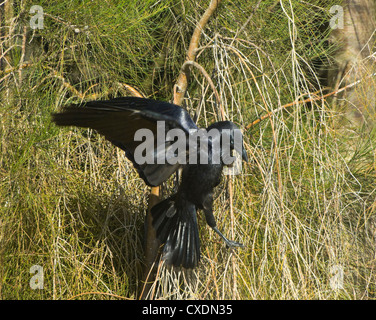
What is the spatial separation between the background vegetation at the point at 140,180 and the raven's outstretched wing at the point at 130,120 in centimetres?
27

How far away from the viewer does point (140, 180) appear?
2939 mm

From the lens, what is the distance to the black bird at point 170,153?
7.22 feet

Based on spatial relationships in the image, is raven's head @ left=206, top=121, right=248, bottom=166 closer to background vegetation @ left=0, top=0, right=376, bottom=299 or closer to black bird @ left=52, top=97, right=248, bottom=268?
black bird @ left=52, top=97, right=248, bottom=268

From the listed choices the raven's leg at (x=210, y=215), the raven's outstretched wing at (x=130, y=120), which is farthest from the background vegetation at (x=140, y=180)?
the raven's outstretched wing at (x=130, y=120)

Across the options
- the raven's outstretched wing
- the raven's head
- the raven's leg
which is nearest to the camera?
the raven's outstretched wing

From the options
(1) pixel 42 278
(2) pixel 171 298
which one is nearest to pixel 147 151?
(2) pixel 171 298

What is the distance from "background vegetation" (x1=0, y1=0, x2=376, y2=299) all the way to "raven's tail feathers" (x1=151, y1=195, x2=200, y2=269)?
75 mm

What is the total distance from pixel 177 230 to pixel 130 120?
57cm

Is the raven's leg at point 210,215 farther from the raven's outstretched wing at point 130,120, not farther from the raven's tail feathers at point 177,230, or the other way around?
the raven's outstretched wing at point 130,120

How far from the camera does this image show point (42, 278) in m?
2.63

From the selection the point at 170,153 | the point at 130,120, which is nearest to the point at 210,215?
the point at 170,153

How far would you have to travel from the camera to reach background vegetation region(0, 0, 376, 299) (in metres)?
2.48

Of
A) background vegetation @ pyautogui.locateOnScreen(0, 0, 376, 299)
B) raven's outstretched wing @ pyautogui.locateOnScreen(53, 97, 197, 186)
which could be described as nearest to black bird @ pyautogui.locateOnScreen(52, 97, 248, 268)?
raven's outstretched wing @ pyautogui.locateOnScreen(53, 97, 197, 186)

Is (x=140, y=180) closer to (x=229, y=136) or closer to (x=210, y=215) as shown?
(x=210, y=215)
